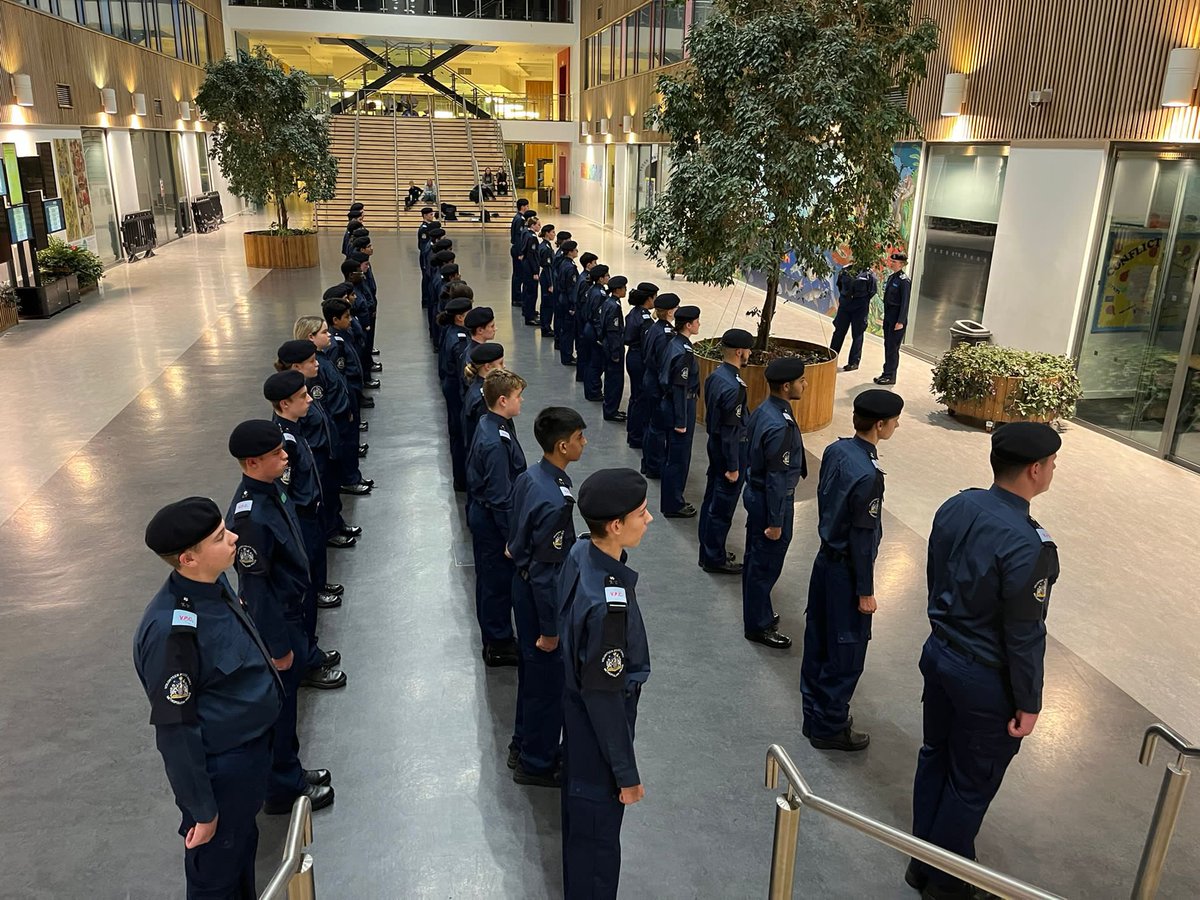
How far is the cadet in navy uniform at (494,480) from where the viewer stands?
4.56 m

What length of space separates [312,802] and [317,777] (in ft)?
0.38

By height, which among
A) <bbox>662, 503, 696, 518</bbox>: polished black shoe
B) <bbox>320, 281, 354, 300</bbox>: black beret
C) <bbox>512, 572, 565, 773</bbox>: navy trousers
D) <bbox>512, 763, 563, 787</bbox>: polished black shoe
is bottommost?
<bbox>512, 763, 563, 787</bbox>: polished black shoe

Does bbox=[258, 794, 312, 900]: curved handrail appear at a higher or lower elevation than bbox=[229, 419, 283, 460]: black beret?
lower

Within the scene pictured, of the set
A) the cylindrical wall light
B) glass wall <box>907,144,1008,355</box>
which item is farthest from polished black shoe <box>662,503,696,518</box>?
glass wall <box>907,144,1008,355</box>

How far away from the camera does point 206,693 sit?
9.31ft

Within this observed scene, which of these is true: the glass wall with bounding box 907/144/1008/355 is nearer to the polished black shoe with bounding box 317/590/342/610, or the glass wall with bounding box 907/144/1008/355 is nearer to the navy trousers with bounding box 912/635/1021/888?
the navy trousers with bounding box 912/635/1021/888

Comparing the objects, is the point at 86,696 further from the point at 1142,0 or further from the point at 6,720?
the point at 1142,0

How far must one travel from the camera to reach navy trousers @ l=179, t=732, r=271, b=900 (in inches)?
114

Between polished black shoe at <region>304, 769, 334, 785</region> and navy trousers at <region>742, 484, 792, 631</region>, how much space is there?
2.58 meters

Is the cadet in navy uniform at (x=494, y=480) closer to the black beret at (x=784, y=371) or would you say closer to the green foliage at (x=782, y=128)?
the black beret at (x=784, y=371)

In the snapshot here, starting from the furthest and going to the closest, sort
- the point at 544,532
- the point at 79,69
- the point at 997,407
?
the point at 79,69
the point at 997,407
the point at 544,532

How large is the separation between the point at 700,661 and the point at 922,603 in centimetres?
173

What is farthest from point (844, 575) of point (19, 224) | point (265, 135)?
point (265, 135)

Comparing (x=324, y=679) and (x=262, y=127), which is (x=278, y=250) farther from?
(x=324, y=679)
